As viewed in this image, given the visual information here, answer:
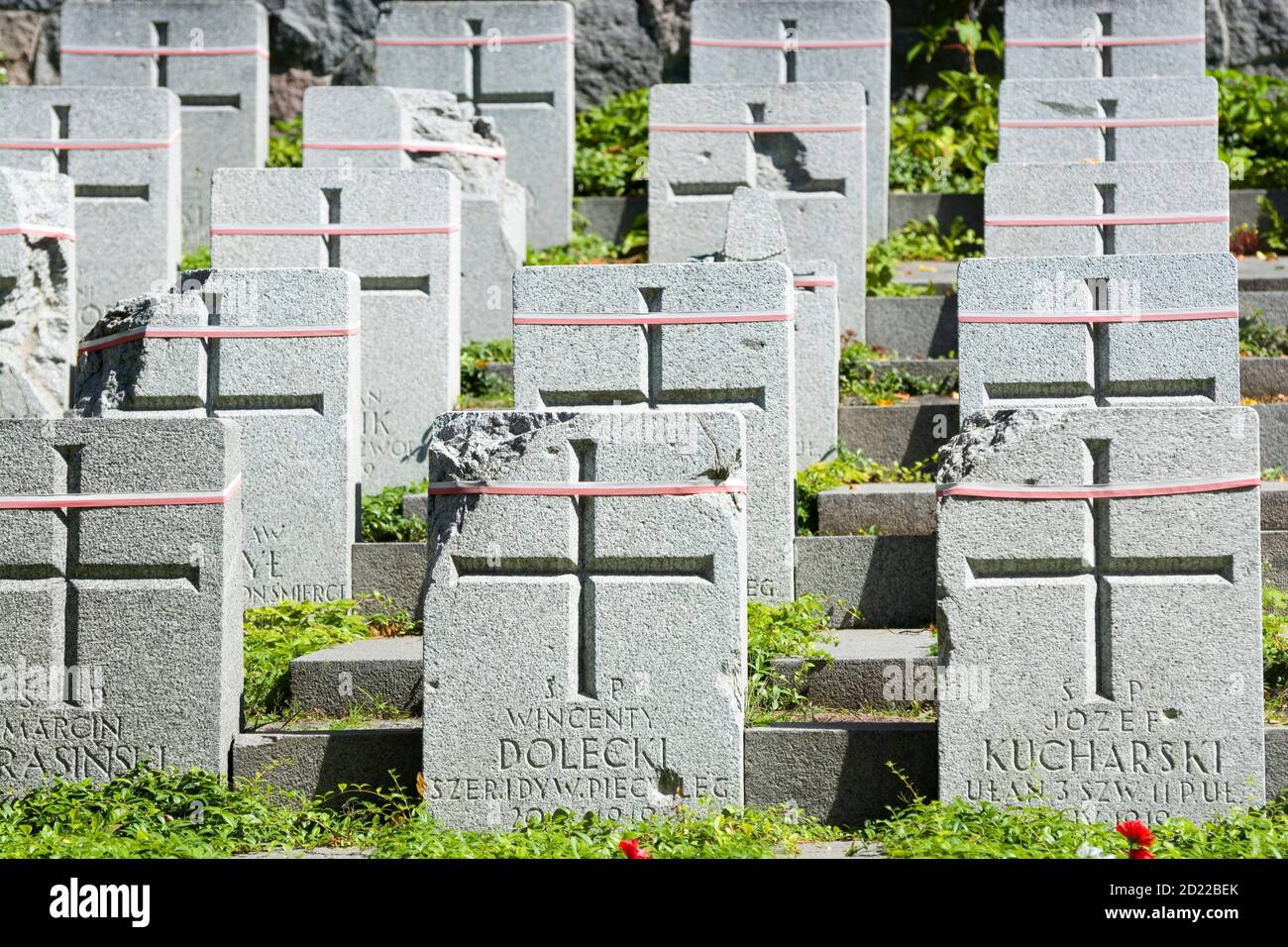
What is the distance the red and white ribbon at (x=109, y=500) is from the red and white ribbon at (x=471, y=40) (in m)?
5.90

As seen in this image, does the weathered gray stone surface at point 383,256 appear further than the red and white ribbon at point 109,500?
Yes

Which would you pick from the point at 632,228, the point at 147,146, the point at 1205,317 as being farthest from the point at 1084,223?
the point at 147,146

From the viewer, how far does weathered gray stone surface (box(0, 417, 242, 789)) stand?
16.4ft

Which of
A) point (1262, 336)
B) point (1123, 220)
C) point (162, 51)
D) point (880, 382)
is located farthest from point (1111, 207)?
point (162, 51)

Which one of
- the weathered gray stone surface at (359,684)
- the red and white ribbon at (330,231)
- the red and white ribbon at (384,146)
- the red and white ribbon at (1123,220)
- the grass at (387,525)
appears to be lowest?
the weathered gray stone surface at (359,684)

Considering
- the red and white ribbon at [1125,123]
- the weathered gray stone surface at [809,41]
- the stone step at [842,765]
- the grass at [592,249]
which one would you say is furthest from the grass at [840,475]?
the weathered gray stone surface at [809,41]

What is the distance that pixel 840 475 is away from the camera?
6641 millimetres

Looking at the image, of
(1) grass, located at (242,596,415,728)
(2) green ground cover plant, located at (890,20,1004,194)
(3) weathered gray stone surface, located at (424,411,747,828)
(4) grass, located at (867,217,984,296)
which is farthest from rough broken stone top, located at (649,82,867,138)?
(3) weathered gray stone surface, located at (424,411,747,828)

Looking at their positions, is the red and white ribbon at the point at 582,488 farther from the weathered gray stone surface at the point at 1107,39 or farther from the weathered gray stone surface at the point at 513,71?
the weathered gray stone surface at the point at 1107,39

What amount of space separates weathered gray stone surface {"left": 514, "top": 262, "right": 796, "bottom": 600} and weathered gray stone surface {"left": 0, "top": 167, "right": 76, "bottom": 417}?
7.24 ft

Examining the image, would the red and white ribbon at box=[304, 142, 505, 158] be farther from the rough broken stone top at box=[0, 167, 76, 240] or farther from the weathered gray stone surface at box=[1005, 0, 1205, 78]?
the weathered gray stone surface at box=[1005, 0, 1205, 78]

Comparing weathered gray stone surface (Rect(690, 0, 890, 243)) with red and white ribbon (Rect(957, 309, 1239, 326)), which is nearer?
red and white ribbon (Rect(957, 309, 1239, 326))

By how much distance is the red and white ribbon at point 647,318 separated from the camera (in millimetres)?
6035

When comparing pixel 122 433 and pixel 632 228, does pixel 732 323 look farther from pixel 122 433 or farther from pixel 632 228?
pixel 632 228
